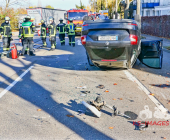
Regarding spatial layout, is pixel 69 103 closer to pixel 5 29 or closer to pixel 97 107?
pixel 97 107

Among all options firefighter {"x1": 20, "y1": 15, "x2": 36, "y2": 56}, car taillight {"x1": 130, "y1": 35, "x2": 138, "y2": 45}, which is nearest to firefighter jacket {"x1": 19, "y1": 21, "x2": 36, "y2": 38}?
firefighter {"x1": 20, "y1": 15, "x2": 36, "y2": 56}

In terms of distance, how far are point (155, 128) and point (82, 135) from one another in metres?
1.18

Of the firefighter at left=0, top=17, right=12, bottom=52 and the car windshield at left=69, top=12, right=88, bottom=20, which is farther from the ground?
the car windshield at left=69, top=12, right=88, bottom=20

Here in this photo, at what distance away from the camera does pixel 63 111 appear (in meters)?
4.97

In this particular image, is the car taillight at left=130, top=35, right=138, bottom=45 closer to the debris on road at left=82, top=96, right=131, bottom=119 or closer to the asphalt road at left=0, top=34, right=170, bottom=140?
the asphalt road at left=0, top=34, right=170, bottom=140

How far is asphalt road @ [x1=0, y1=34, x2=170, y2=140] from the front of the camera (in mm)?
4027

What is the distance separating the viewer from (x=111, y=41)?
24.9 ft

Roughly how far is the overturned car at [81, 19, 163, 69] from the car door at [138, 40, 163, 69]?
3.28ft

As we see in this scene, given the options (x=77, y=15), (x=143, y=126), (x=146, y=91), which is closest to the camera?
(x=143, y=126)

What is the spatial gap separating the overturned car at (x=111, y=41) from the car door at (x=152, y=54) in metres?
1.00

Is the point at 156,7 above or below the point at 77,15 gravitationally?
above

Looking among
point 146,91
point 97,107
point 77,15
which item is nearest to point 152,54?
point 146,91

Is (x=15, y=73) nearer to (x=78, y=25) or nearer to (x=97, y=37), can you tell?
(x=97, y=37)

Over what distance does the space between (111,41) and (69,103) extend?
9.29ft
